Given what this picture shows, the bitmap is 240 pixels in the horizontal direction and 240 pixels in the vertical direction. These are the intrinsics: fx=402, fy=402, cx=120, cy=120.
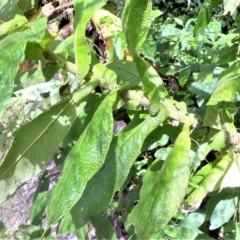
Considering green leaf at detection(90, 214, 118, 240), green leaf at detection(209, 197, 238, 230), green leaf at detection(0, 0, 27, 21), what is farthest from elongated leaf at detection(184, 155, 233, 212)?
green leaf at detection(0, 0, 27, 21)

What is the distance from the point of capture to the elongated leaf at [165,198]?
1.71ft

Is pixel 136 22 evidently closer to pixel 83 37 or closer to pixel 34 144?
pixel 83 37

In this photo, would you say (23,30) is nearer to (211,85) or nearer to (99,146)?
(99,146)

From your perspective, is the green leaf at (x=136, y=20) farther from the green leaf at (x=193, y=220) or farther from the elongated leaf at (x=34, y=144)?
the green leaf at (x=193, y=220)

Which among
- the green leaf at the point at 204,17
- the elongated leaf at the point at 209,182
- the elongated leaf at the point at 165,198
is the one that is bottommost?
Result: the elongated leaf at the point at 209,182

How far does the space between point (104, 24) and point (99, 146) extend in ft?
2.66

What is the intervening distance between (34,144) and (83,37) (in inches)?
6.2

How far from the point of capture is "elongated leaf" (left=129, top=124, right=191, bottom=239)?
20.6 inches

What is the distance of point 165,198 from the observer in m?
0.53

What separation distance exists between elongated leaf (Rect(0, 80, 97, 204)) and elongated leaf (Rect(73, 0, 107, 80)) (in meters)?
0.03

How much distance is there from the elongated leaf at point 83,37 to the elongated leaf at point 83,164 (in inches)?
2.2

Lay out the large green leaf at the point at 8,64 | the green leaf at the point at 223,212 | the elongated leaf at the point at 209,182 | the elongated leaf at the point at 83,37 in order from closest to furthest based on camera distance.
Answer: the large green leaf at the point at 8,64, the elongated leaf at the point at 83,37, the elongated leaf at the point at 209,182, the green leaf at the point at 223,212

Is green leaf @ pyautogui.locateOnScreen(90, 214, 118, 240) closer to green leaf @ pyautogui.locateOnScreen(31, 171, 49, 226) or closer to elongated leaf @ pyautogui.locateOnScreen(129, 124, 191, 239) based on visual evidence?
green leaf @ pyautogui.locateOnScreen(31, 171, 49, 226)

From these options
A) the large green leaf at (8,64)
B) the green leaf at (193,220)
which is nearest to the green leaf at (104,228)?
the green leaf at (193,220)
